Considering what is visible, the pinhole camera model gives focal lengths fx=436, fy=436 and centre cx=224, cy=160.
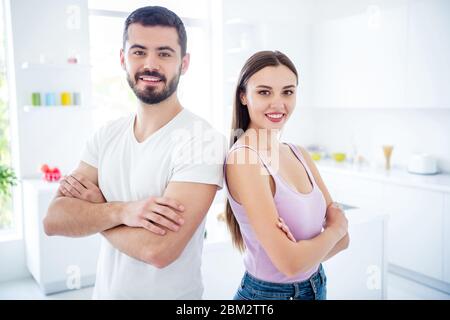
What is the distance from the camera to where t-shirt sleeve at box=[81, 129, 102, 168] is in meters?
1.06

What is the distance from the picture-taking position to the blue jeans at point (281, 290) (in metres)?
1.00

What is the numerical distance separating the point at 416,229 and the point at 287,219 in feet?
6.60

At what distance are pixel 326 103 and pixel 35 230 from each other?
2.38 m

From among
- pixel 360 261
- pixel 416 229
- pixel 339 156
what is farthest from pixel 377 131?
pixel 360 261

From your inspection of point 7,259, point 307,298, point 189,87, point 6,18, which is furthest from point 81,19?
point 307,298

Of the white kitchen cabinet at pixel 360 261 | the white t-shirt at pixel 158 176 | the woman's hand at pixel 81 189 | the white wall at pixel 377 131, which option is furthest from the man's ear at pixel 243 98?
the white wall at pixel 377 131

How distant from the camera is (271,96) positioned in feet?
3.22

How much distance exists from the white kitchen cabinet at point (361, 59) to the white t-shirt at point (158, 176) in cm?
240

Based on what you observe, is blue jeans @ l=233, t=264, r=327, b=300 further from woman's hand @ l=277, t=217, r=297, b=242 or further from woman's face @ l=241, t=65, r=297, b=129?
woman's face @ l=241, t=65, r=297, b=129

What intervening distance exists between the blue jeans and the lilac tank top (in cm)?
1

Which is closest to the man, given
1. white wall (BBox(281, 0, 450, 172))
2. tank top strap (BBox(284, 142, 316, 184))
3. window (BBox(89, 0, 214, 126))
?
tank top strap (BBox(284, 142, 316, 184))

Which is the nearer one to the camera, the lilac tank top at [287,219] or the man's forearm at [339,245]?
the lilac tank top at [287,219]

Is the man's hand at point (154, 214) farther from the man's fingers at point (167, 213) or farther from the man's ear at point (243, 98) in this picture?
the man's ear at point (243, 98)
